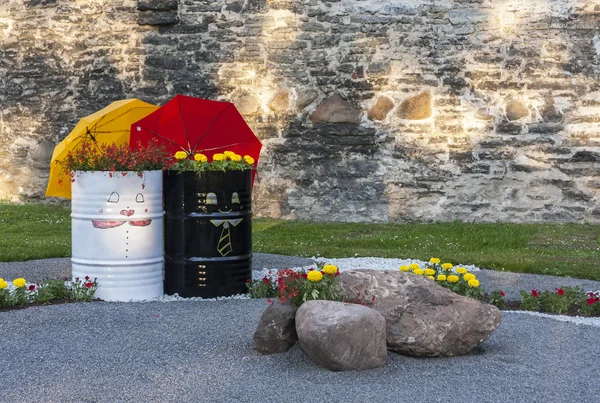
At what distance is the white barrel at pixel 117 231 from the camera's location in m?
6.91

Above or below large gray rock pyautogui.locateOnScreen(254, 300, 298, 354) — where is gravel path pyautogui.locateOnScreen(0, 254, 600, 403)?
below

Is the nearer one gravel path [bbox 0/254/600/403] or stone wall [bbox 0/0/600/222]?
gravel path [bbox 0/254/600/403]

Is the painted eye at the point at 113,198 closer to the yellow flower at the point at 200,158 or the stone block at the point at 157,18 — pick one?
the yellow flower at the point at 200,158

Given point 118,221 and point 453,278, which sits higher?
point 118,221

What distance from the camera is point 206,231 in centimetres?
699

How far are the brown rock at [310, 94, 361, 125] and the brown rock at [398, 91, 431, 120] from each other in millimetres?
594

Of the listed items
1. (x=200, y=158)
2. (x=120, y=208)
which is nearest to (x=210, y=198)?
(x=200, y=158)

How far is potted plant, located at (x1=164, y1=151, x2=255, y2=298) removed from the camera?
6.99 m

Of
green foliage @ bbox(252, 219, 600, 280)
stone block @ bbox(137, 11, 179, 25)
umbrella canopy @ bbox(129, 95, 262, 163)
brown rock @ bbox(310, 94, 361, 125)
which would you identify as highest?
stone block @ bbox(137, 11, 179, 25)

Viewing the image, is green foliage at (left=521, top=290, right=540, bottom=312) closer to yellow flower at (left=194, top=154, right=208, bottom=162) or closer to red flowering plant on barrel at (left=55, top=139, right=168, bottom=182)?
yellow flower at (left=194, top=154, right=208, bottom=162)

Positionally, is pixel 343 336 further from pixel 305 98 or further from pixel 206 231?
pixel 305 98

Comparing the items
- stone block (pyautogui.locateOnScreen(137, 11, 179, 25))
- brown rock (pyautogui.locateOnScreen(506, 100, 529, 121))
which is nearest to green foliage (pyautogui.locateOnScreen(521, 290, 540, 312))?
brown rock (pyautogui.locateOnScreen(506, 100, 529, 121))

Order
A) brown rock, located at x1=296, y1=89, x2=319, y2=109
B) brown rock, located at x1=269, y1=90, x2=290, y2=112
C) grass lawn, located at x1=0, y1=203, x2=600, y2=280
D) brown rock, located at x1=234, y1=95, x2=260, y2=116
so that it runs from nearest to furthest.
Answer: grass lawn, located at x1=0, y1=203, x2=600, y2=280 < brown rock, located at x1=296, y1=89, x2=319, y2=109 < brown rock, located at x1=269, y1=90, x2=290, y2=112 < brown rock, located at x1=234, y1=95, x2=260, y2=116

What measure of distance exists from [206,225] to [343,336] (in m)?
2.46
